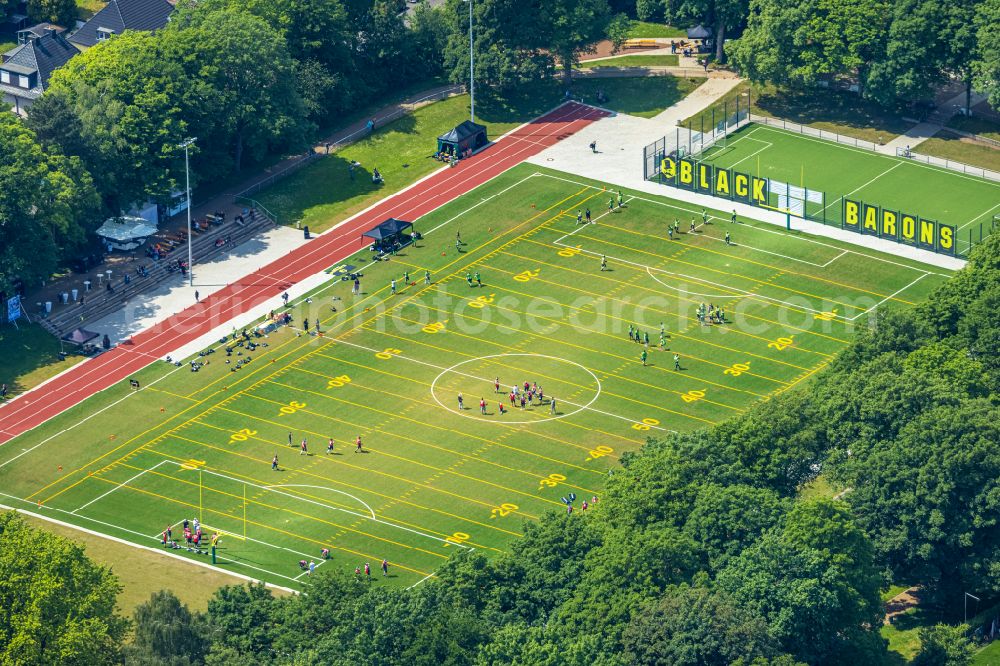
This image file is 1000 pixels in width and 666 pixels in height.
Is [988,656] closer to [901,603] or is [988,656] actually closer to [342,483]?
[901,603]

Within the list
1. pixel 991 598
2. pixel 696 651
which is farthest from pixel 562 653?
pixel 991 598

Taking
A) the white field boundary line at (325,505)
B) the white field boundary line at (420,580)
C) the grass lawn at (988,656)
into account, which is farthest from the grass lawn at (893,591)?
the white field boundary line at (420,580)

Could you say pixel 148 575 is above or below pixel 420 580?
below

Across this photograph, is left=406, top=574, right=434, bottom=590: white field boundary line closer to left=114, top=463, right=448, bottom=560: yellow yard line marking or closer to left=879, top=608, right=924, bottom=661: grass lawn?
left=114, top=463, right=448, bottom=560: yellow yard line marking

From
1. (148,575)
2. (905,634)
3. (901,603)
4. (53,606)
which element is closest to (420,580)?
(148,575)

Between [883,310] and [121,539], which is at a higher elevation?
[883,310]

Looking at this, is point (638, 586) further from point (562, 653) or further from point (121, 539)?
point (121, 539)

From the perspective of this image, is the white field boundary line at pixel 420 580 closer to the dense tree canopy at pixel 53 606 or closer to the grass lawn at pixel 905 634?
the dense tree canopy at pixel 53 606

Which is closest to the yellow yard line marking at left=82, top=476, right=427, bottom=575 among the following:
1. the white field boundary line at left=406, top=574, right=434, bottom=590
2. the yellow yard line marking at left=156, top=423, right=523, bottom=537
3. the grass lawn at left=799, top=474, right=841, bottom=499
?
the white field boundary line at left=406, top=574, right=434, bottom=590
